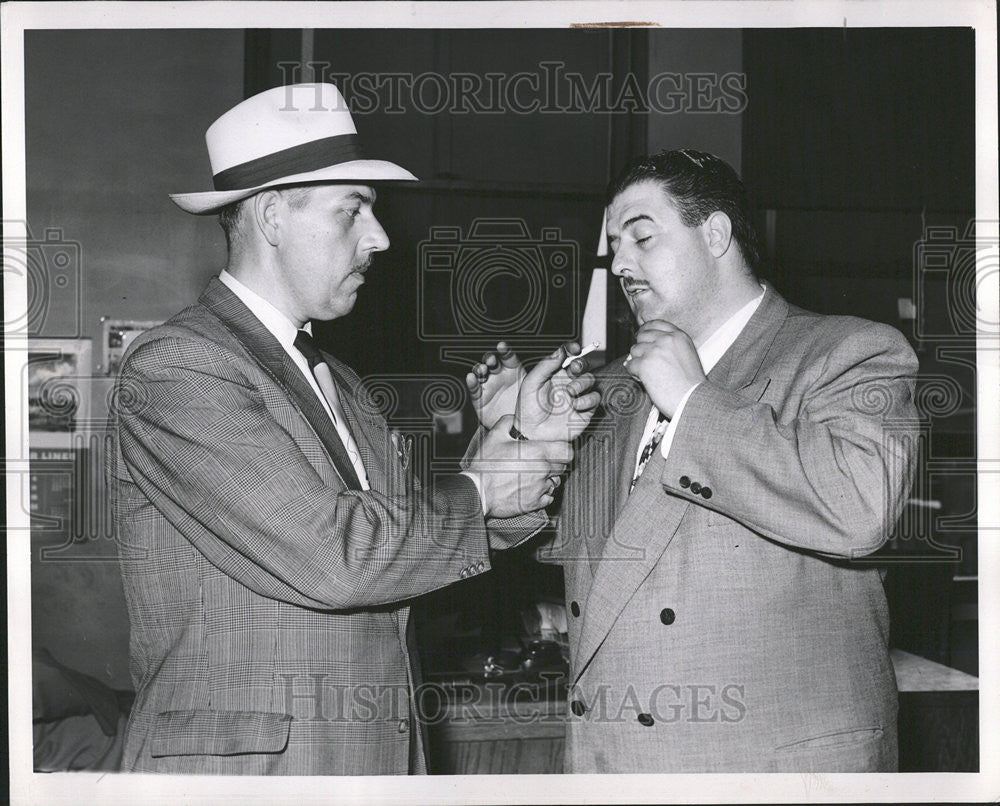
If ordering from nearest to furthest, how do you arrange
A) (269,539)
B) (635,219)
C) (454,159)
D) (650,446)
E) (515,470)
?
(269,539)
(515,470)
(650,446)
(635,219)
(454,159)

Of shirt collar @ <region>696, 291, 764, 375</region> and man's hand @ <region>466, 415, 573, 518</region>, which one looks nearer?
man's hand @ <region>466, 415, 573, 518</region>

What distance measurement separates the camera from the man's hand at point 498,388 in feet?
7.20

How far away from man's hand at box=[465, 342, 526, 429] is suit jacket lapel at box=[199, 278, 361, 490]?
1.38 ft

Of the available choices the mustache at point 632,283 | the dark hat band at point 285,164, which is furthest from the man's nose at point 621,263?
the dark hat band at point 285,164

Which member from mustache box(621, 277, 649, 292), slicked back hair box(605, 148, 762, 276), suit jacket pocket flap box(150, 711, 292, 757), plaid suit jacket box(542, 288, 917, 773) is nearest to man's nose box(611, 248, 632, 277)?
mustache box(621, 277, 649, 292)

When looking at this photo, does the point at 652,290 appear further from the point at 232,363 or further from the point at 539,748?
the point at 539,748

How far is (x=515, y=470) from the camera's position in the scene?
6.28 feet

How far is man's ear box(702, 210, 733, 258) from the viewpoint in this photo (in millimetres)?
2127

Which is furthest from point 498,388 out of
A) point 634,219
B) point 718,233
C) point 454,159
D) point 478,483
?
point 454,159

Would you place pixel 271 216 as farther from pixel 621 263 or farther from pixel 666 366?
pixel 666 366

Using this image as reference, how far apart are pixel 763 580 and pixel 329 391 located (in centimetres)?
96

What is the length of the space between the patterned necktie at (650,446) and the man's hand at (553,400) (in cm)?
16

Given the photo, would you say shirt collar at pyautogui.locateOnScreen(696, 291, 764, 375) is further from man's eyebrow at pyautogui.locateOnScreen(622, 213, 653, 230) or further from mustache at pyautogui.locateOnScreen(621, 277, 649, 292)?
man's eyebrow at pyautogui.locateOnScreen(622, 213, 653, 230)

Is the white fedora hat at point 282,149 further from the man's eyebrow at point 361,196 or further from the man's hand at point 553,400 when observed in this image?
the man's hand at point 553,400
